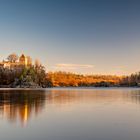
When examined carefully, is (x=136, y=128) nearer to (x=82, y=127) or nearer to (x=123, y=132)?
(x=123, y=132)

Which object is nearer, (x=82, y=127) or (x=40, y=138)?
(x=40, y=138)

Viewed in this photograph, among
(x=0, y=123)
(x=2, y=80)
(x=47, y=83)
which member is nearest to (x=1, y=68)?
(x=2, y=80)

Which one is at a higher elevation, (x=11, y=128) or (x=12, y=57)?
(x=12, y=57)

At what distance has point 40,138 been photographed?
13.9 m

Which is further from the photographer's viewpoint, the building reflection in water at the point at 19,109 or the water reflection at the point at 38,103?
the water reflection at the point at 38,103

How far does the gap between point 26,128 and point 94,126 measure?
487cm

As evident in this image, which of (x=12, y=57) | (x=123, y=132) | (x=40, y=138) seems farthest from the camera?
(x=12, y=57)

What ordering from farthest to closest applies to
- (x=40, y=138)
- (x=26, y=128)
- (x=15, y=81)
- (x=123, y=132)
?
(x=15, y=81) < (x=26, y=128) < (x=123, y=132) < (x=40, y=138)

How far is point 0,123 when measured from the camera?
61.1ft

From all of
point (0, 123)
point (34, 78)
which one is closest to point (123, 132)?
point (0, 123)

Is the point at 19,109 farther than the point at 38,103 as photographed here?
No

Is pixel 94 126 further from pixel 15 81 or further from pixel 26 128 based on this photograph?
pixel 15 81

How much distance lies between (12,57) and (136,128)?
536ft

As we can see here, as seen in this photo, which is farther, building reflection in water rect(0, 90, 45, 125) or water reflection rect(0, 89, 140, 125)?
water reflection rect(0, 89, 140, 125)
